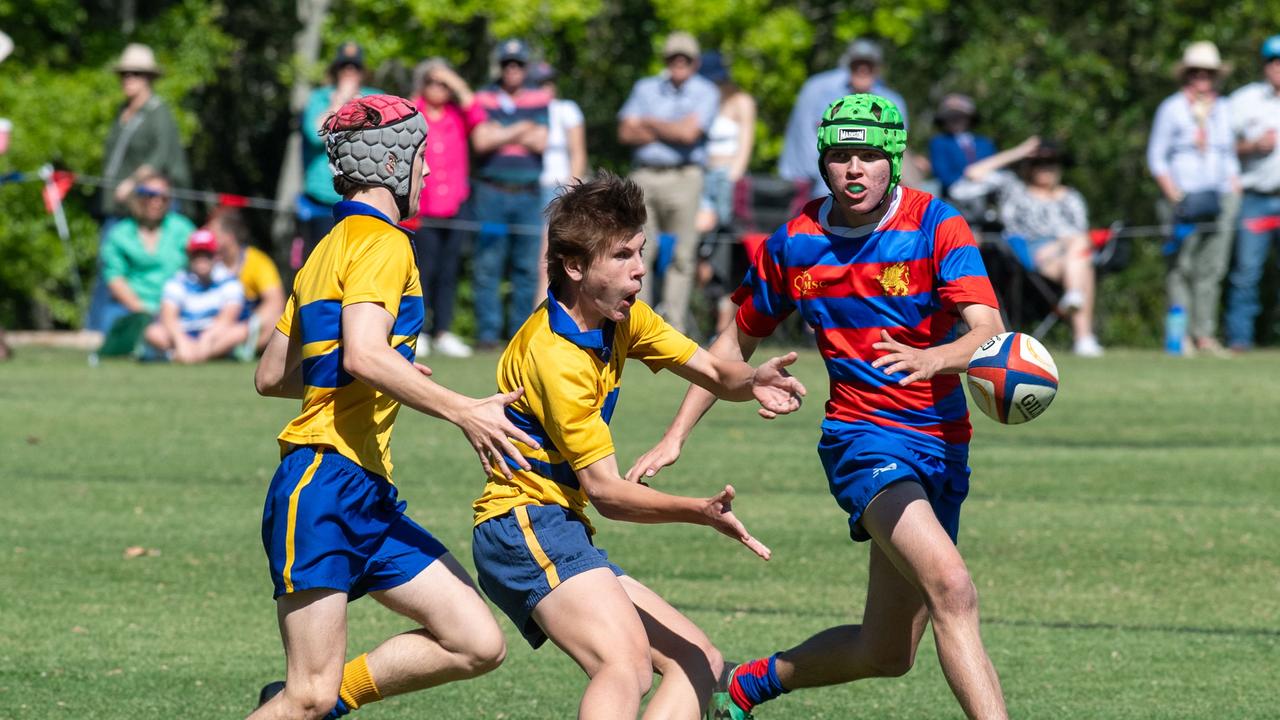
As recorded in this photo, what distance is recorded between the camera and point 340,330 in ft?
17.8

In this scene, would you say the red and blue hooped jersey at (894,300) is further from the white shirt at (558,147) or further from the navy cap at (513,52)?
the white shirt at (558,147)

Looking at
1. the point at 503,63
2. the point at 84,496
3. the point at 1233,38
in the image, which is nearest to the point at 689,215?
the point at 503,63

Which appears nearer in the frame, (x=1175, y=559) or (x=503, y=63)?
(x=1175, y=559)

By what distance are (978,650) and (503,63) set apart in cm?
1204

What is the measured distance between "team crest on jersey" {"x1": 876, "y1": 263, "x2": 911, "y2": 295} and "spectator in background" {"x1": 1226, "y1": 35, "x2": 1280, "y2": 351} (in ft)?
40.9

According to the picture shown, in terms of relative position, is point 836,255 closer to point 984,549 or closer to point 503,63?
point 984,549

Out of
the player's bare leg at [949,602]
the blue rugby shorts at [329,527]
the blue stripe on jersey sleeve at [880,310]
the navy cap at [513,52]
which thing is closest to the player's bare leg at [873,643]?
the player's bare leg at [949,602]

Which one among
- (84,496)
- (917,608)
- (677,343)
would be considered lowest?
(84,496)

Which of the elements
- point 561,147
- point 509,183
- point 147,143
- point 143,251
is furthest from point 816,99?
point 143,251

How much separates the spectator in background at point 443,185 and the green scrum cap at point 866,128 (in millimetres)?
10934

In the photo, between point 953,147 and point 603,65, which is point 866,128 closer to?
point 953,147

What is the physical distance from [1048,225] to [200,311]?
7.63m

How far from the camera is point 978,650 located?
571 centimetres

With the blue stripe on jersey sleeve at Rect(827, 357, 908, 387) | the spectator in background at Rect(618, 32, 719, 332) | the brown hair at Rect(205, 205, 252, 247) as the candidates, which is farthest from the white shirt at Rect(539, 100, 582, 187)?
the blue stripe on jersey sleeve at Rect(827, 357, 908, 387)
